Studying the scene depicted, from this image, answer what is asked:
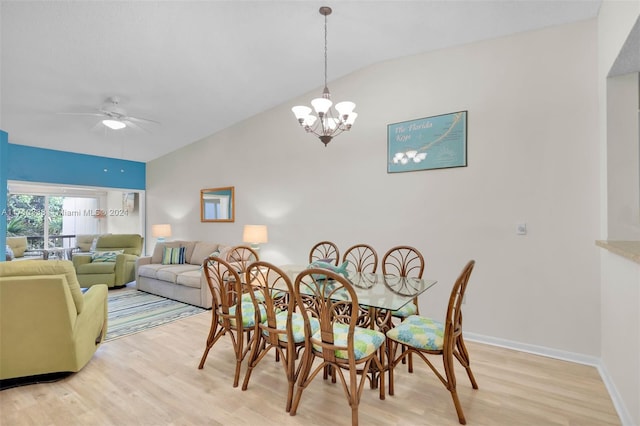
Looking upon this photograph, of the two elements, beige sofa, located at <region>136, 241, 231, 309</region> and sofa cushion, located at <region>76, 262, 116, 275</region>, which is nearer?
beige sofa, located at <region>136, 241, 231, 309</region>

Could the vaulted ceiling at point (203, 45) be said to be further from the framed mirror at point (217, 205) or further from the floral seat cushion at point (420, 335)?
the floral seat cushion at point (420, 335)

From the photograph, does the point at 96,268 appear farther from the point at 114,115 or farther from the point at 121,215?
the point at 114,115

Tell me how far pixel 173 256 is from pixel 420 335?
460 centimetres

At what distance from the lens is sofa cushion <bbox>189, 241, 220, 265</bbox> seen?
526cm

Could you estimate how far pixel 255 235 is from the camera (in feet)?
14.6

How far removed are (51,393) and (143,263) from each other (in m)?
3.42

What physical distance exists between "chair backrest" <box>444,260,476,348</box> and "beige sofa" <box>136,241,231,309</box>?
310cm

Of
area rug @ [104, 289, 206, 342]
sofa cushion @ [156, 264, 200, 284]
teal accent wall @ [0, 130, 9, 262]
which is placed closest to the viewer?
area rug @ [104, 289, 206, 342]

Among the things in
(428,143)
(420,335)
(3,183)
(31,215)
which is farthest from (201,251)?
(420,335)

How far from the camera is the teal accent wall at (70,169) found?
16.4ft

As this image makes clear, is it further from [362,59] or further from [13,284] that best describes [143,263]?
[362,59]

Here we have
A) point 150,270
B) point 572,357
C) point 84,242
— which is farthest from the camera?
point 84,242

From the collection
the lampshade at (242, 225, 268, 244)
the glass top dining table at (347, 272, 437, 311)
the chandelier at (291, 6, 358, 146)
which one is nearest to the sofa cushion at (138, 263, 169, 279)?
the lampshade at (242, 225, 268, 244)

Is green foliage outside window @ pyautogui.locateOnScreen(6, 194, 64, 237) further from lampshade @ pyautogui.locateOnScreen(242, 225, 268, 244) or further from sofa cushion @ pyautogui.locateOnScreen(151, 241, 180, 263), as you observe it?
lampshade @ pyautogui.locateOnScreen(242, 225, 268, 244)
